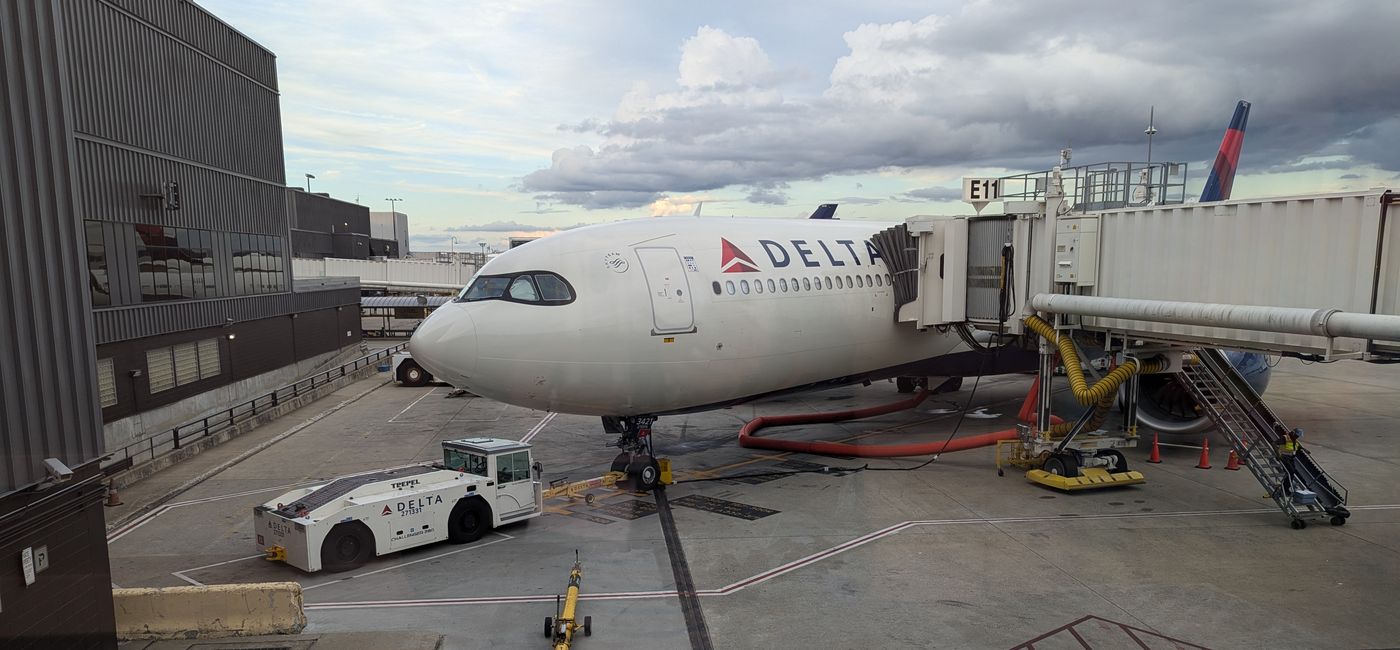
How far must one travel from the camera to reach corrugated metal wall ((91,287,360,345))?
78.3ft

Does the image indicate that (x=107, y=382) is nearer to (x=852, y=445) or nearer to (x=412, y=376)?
(x=412, y=376)

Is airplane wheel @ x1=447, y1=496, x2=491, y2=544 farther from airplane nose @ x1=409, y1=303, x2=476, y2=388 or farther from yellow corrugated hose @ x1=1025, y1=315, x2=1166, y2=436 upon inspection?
yellow corrugated hose @ x1=1025, y1=315, x2=1166, y2=436

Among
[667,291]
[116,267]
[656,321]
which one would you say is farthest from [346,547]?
[116,267]

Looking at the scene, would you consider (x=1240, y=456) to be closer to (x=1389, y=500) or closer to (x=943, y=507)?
(x=1389, y=500)

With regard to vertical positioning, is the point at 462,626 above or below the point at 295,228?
below

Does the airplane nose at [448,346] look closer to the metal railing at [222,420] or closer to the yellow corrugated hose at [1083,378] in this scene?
the metal railing at [222,420]

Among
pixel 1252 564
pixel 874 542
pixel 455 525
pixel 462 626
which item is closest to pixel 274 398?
pixel 455 525

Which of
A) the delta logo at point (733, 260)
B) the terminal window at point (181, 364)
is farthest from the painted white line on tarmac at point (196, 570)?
the terminal window at point (181, 364)

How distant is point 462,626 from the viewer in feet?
37.1

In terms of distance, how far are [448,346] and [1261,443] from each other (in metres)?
16.5

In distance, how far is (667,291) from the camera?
16.1 m

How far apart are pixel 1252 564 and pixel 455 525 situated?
13764 mm

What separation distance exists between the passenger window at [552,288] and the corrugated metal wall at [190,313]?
629 inches

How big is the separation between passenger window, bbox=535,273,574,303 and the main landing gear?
11.6 feet
